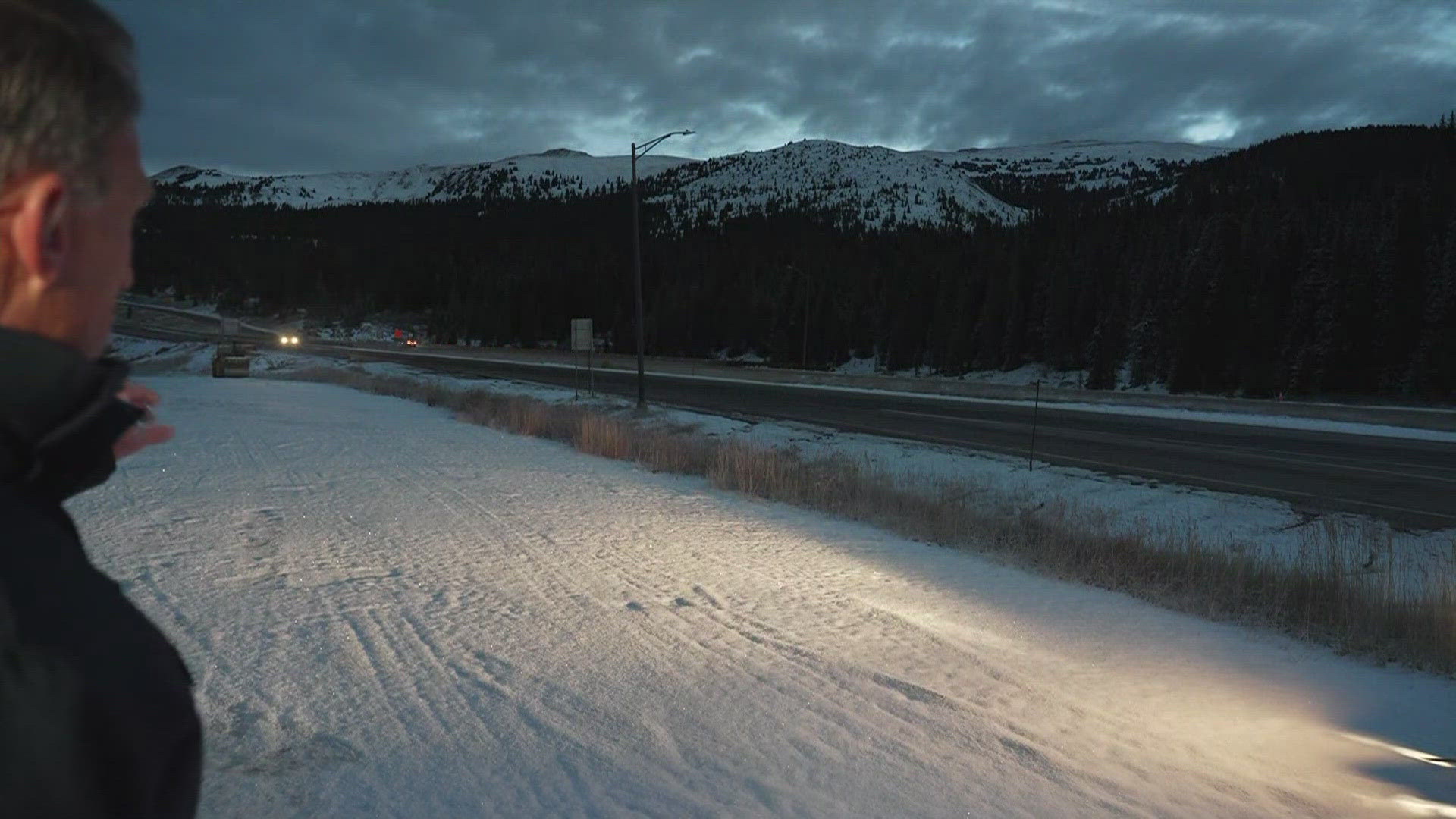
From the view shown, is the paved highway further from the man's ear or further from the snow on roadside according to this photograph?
the man's ear

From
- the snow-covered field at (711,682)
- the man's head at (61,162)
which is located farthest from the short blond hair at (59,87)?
the snow-covered field at (711,682)

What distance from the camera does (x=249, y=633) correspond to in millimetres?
5641

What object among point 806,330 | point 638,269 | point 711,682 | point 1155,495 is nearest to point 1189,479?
point 1155,495

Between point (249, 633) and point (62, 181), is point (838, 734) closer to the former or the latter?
point (249, 633)

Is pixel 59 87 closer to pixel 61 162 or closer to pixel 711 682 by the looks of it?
pixel 61 162

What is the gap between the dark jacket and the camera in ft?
2.84

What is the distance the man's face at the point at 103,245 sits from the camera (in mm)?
995

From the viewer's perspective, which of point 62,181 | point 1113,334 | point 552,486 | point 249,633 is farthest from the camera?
point 1113,334

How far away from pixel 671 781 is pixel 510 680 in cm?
142

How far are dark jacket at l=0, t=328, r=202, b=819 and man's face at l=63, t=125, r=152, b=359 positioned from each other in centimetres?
5

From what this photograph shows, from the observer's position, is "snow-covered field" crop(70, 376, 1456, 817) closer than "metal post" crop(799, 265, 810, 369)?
Yes

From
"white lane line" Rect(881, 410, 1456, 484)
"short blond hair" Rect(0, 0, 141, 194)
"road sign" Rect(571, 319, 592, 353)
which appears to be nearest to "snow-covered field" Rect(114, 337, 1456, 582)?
"road sign" Rect(571, 319, 592, 353)

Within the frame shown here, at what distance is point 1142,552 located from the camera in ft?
29.2

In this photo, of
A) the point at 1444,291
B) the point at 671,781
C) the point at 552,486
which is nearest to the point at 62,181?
the point at 671,781
